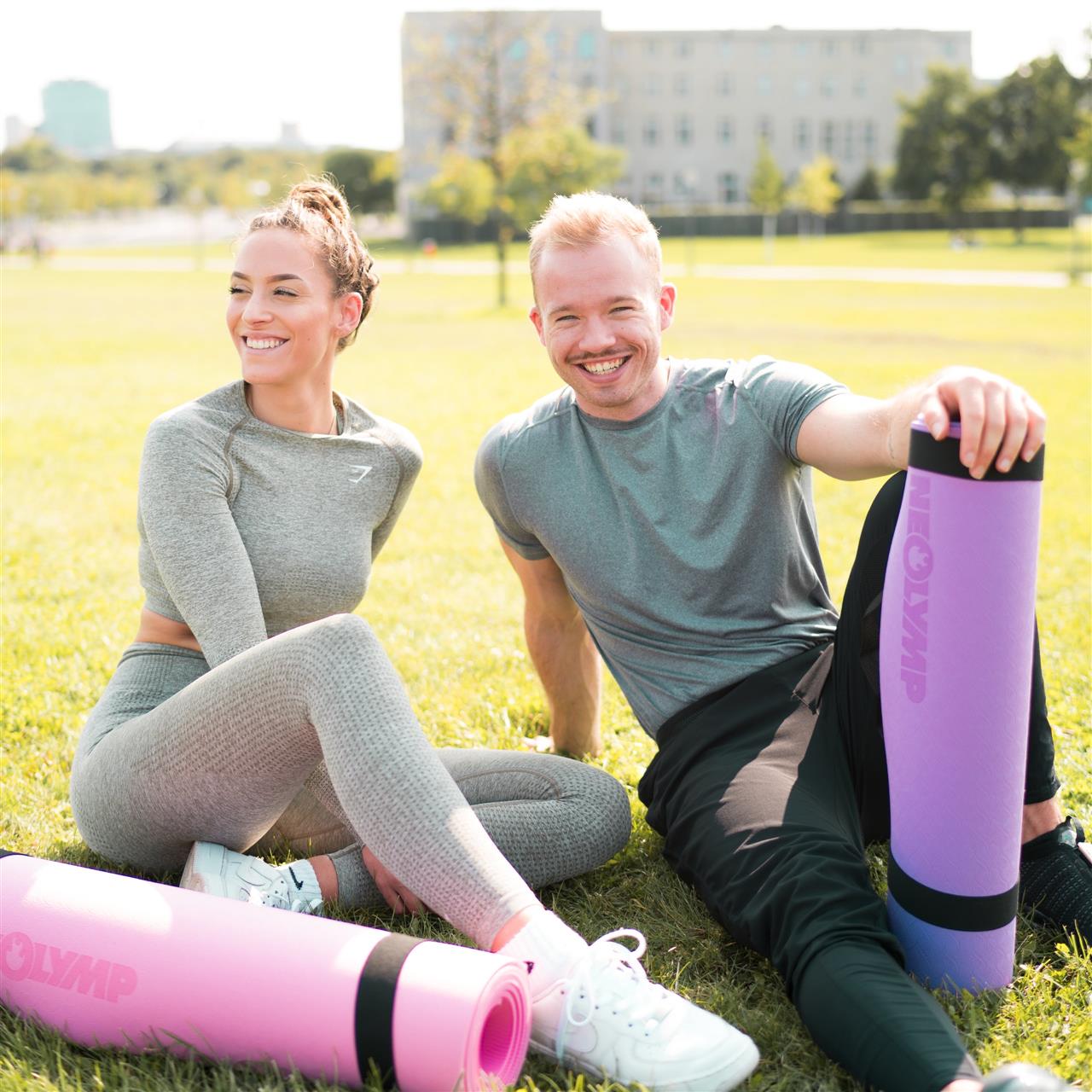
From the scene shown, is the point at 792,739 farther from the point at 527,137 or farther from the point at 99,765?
the point at 527,137

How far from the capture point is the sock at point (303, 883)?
283 cm

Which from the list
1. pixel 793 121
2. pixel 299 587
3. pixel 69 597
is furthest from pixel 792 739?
pixel 793 121

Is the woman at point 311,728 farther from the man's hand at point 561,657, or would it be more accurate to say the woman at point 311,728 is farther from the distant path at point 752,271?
the distant path at point 752,271

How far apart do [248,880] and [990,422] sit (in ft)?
5.79

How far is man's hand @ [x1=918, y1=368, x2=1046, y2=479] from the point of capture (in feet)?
7.20

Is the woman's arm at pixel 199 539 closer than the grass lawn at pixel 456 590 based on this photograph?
No

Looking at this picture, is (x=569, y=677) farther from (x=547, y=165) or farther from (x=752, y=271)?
(x=752, y=271)

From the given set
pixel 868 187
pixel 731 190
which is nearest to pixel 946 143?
pixel 868 187

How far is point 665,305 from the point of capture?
323 centimetres

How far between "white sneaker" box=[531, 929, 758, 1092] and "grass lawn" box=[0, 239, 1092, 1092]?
7 cm

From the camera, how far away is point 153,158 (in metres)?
138

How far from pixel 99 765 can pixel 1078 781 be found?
8.89 ft

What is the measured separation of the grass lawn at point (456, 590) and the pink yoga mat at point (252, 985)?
0.24 ft

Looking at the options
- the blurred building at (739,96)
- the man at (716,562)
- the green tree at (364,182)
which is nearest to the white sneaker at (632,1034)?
the man at (716,562)
